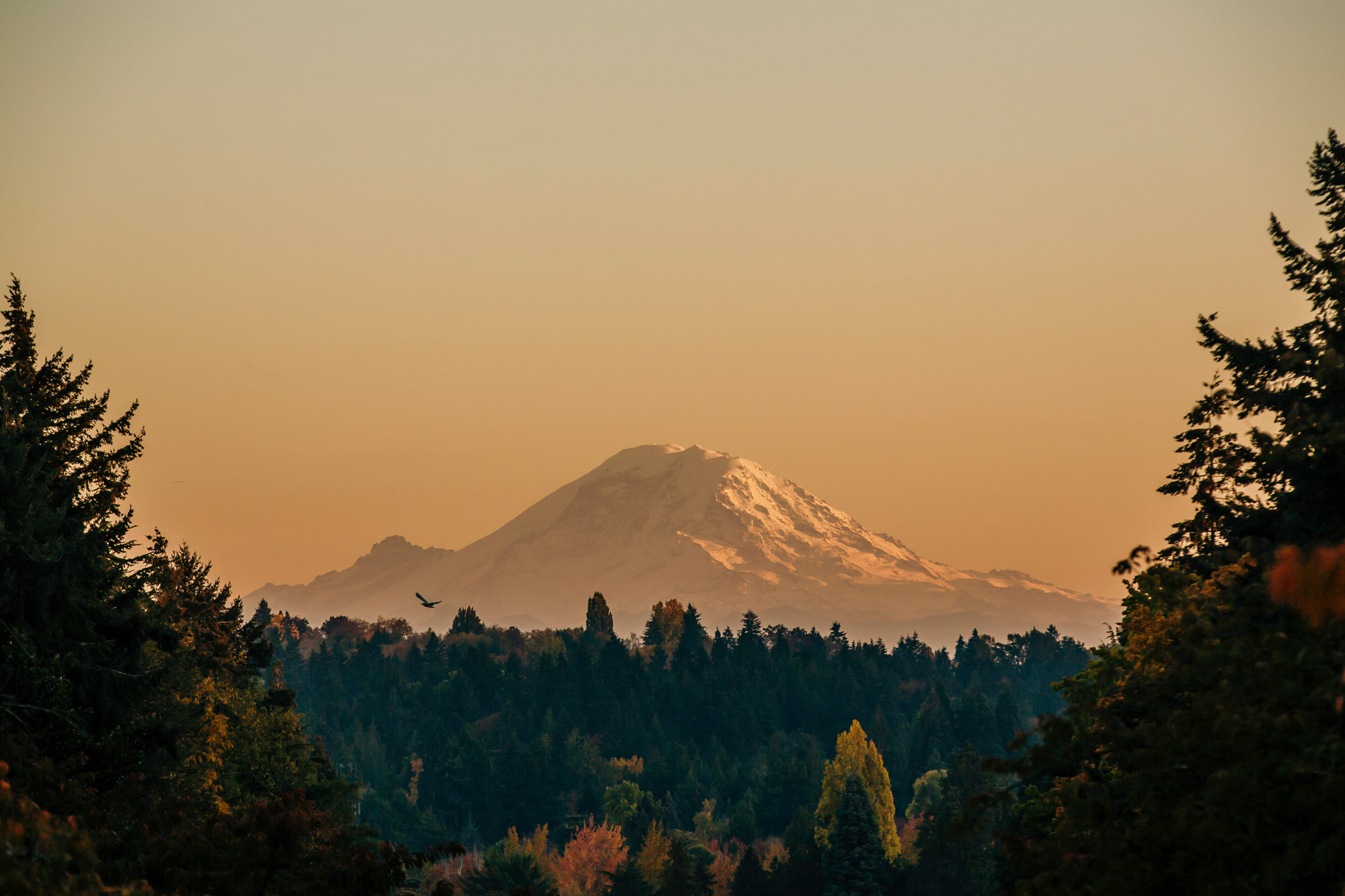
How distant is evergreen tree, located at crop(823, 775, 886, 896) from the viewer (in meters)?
87.9

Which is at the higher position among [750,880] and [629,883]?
[629,883]

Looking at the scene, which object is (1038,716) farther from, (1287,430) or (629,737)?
(629,737)

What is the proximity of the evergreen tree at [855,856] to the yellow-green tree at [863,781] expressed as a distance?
60.0 feet

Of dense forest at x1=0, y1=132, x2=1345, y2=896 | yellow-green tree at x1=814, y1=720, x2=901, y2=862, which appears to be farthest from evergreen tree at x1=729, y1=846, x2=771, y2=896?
yellow-green tree at x1=814, y1=720, x2=901, y2=862

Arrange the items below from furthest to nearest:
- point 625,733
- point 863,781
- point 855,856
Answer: point 625,733, point 863,781, point 855,856

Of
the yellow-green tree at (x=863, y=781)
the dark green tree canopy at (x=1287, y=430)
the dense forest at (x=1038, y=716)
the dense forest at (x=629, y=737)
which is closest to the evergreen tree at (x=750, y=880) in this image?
the dense forest at (x=1038, y=716)

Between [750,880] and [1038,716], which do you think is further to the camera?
[750,880]

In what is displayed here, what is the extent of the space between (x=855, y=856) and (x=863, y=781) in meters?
21.8

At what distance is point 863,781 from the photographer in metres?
110

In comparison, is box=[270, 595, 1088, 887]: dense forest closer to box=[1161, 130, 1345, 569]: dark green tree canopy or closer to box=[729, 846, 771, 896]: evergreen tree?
box=[729, 846, 771, 896]: evergreen tree

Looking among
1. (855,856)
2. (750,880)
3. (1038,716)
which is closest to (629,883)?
(750,880)

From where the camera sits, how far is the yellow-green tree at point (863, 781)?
4336 inches

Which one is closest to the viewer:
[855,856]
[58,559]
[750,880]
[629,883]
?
[58,559]

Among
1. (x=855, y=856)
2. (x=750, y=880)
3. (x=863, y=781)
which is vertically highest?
(x=863, y=781)
